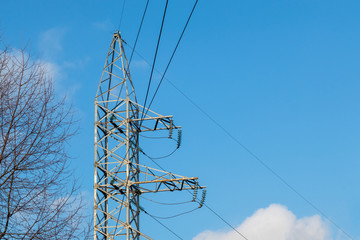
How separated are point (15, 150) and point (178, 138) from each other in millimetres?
13902

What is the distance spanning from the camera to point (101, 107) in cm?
2777

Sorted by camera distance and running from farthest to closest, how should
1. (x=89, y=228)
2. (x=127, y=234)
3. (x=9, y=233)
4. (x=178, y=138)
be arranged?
(x=178, y=138) < (x=127, y=234) < (x=89, y=228) < (x=9, y=233)

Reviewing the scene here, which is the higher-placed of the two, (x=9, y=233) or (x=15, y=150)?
(x=15, y=150)

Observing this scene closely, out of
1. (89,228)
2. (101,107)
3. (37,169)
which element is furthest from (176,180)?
(37,169)

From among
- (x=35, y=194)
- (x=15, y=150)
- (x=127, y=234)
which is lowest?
(x=35, y=194)

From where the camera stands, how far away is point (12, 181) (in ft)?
44.0

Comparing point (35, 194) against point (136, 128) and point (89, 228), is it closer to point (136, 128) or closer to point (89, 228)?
point (89, 228)

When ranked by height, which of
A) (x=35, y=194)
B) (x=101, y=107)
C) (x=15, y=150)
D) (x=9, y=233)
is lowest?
(x=9, y=233)

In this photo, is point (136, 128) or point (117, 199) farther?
point (136, 128)

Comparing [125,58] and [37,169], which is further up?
[125,58]

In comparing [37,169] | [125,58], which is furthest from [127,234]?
[37,169]

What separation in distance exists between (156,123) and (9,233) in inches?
574

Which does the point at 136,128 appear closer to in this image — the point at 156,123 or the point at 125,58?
the point at 156,123

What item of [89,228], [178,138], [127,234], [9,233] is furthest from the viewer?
[178,138]
